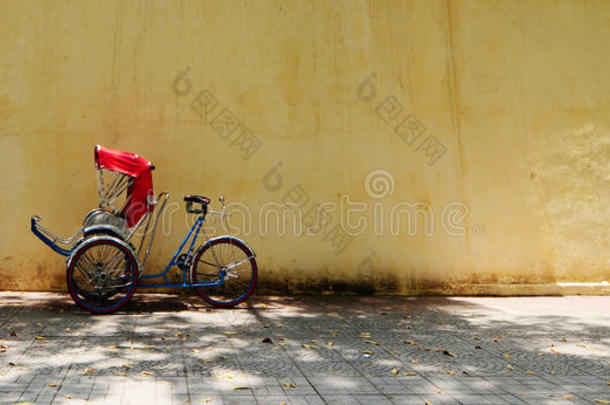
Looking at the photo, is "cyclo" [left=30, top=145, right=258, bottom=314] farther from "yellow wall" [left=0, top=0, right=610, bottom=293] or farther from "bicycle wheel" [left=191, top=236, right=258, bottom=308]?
"yellow wall" [left=0, top=0, right=610, bottom=293]

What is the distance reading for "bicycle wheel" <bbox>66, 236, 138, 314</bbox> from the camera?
222 inches

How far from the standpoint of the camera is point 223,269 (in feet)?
20.4

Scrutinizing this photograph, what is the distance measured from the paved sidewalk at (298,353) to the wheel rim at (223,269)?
0.23 m

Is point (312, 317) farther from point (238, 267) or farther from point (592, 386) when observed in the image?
point (592, 386)

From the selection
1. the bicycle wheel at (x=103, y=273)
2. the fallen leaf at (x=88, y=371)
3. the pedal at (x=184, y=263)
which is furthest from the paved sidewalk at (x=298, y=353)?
the pedal at (x=184, y=263)

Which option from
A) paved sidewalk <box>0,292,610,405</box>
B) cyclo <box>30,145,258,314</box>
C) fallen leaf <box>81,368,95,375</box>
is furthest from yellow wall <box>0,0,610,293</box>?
fallen leaf <box>81,368,95,375</box>

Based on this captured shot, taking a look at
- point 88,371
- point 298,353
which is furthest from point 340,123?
point 88,371

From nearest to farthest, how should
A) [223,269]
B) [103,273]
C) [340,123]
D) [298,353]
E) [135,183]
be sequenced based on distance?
[298,353]
[103,273]
[135,183]
[223,269]
[340,123]

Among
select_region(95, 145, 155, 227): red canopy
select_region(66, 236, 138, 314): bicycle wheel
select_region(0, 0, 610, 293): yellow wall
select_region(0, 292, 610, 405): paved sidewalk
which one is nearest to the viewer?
select_region(0, 292, 610, 405): paved sidewalk

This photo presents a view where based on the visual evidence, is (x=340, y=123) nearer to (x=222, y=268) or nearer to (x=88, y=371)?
(x=222, y=268)

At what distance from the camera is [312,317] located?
5.79m

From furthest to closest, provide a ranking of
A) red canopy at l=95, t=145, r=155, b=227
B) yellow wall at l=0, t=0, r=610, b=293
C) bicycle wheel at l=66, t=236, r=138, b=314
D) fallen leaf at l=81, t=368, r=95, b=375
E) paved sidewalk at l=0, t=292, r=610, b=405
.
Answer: yellow wall at l=0, t=0, r=610, b=293, red canopy at l=95, t=145, r=155, b=227, bicycle wheel at l=66, t=236, r=138, b=314, fallen leaf at l=81, t=368, r=95, b=375, paved sidewalk at l=0, t=292, r=610, b=405

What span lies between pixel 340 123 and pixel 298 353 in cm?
408

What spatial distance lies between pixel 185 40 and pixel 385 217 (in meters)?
3.77
